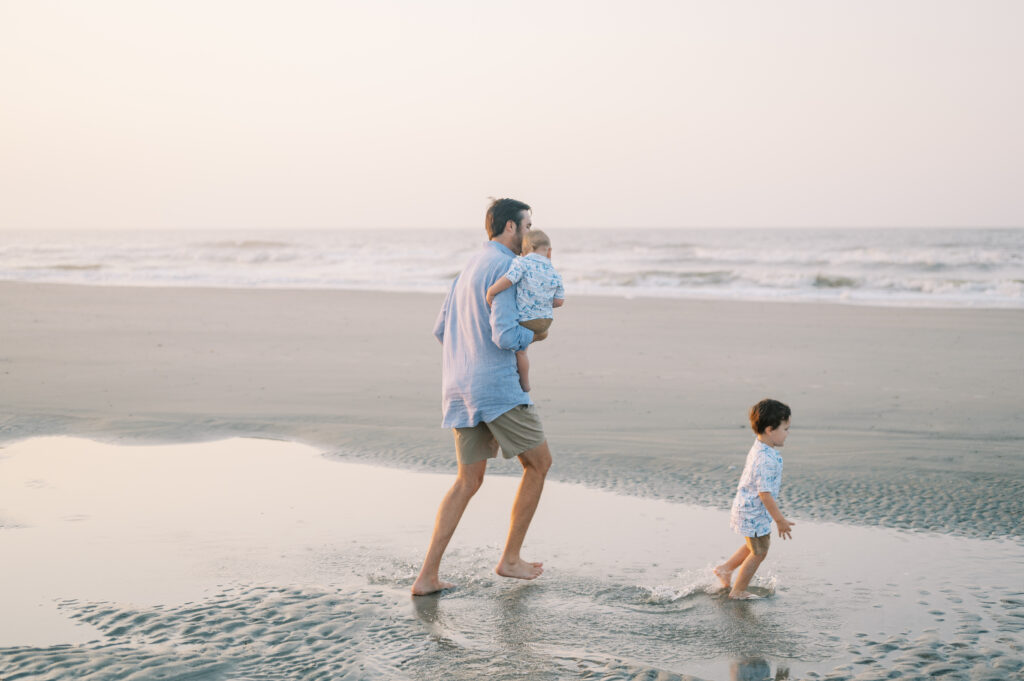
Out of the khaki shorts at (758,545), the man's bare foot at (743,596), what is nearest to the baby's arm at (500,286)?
the khaki shorts at (758,545)

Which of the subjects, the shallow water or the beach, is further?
the beach

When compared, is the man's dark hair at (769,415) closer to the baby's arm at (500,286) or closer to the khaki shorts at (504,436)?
the khaki shorts at (504,436)

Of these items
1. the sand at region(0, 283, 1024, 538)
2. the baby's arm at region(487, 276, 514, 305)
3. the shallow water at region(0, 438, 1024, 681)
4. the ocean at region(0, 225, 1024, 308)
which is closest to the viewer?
the shallow water at region(0, 438, 1024, 681)

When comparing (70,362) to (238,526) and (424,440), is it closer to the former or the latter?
(424,440)

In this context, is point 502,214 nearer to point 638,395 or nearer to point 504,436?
point 504,436

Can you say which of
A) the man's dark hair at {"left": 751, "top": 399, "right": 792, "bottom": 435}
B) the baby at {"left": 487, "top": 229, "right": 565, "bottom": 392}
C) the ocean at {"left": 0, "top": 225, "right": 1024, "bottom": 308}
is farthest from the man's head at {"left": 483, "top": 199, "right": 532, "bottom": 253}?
the ocean at {"left": 0, "top": 225, "right": 1024, "bottom": 308}

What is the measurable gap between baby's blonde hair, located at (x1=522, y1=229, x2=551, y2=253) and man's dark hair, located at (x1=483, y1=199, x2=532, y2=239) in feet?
0.35

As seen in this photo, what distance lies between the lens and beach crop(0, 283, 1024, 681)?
11.3 feet

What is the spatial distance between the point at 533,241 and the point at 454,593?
155 centimetres

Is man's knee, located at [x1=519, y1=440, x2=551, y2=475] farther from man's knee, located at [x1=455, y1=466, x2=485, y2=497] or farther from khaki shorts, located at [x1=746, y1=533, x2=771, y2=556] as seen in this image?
khaki shorts, located at [x1=746, y1=533, x2=771, y2=556]

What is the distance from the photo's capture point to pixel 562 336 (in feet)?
43.3

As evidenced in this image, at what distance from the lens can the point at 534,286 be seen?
12.8 feet

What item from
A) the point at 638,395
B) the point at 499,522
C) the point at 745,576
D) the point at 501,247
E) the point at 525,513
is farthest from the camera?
→ the point at 638,395

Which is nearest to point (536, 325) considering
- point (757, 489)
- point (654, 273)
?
point (757, 489)
